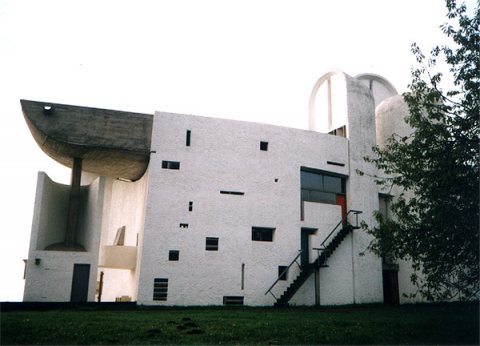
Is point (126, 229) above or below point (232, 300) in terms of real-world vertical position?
above

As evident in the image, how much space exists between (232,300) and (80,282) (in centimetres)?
736

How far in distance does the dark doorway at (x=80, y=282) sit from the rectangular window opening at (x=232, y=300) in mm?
6696

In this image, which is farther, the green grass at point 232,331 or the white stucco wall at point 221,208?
the white stucco wall at point 221,208

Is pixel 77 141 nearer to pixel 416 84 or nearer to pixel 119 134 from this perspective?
pixel 119 134

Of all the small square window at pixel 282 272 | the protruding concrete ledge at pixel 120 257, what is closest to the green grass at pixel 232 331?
the small square window at pixel 282 272

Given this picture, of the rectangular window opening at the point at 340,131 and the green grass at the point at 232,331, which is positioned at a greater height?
the rectangular window opening at the point at 340,131

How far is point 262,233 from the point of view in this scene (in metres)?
23.7

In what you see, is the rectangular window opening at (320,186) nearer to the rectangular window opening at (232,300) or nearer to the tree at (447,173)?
the rectangular window opening at (232,300)

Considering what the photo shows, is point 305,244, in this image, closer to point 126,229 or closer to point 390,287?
point 390,287

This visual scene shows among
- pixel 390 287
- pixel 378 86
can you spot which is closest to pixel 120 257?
pixel 390 287

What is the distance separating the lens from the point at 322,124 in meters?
29.0

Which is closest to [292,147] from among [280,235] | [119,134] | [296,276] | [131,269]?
[280,235]

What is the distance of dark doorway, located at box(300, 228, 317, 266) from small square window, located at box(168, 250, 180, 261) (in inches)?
266

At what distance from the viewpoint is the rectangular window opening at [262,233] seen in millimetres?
23547
